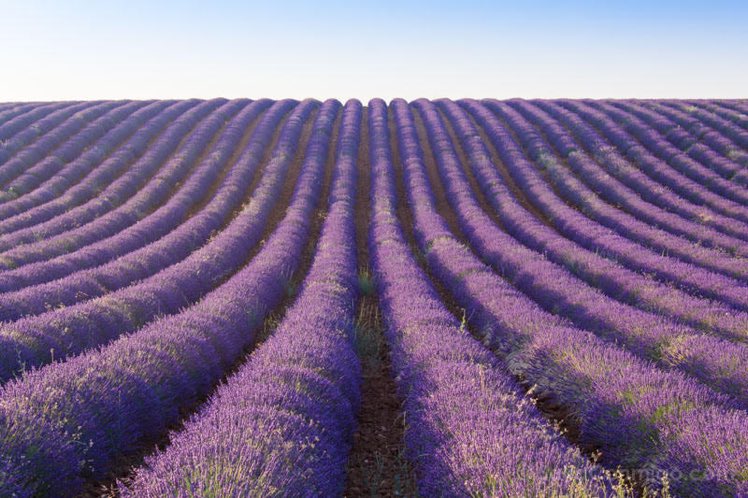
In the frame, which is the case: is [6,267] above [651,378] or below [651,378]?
below

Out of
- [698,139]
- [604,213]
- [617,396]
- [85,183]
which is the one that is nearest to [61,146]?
[85,183]

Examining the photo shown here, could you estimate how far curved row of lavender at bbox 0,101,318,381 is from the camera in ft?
17.3

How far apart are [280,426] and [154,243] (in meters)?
9.37

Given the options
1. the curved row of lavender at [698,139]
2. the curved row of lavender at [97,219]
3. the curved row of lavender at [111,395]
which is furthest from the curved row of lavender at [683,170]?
the curved row of lavender at [97,219]

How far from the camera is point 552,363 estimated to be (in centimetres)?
512

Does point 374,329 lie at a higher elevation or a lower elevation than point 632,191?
higher

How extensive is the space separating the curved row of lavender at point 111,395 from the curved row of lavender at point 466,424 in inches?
81.5

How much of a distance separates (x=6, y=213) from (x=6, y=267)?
21.1ft

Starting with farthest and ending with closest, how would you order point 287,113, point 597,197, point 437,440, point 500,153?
point 287,113 → point 500,153 → point 597,197 → point 437,440

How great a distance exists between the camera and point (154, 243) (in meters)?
11.5

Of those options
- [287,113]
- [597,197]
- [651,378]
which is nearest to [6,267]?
[651,378]

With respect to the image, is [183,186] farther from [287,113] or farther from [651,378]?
[651,378]

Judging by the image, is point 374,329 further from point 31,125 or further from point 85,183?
point 31,125

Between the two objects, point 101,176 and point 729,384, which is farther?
point 101,176
